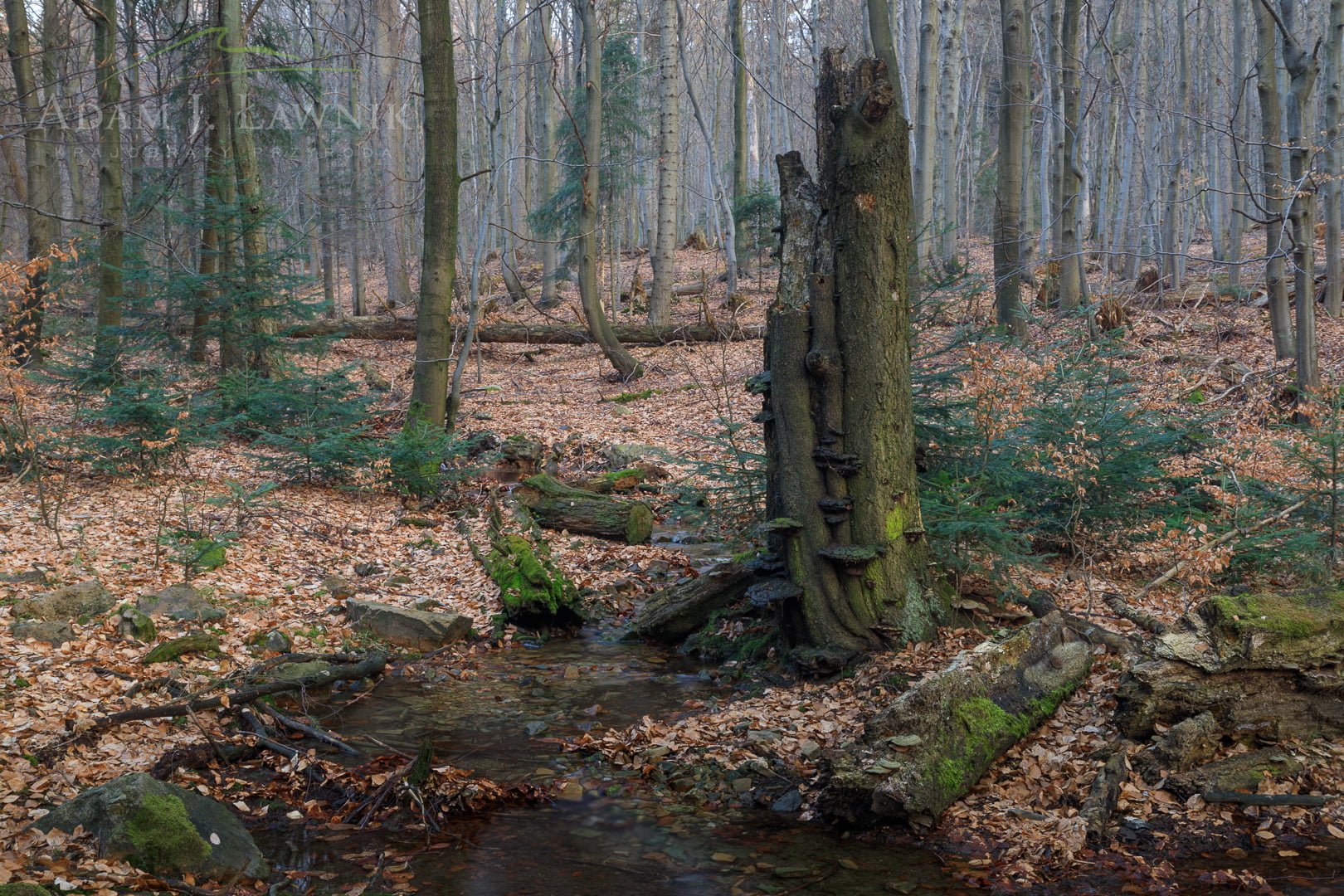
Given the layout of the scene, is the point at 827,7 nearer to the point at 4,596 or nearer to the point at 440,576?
the point at 440,576

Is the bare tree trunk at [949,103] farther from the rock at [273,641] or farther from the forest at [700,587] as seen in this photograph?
the rock at [273,641]

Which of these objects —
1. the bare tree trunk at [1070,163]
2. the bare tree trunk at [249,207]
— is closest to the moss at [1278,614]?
the bare tree trunk at [1070,163]

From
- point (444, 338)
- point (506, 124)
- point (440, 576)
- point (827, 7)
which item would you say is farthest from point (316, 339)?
point (827, 7)

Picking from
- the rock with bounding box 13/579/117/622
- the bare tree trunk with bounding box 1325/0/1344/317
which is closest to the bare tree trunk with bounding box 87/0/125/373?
the rock with bounding box 13/579/117/622

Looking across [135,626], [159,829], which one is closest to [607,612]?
[135,626]

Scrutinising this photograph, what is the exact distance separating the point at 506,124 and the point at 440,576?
2203 cm

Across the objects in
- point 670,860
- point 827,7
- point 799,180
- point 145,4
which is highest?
point 827,7

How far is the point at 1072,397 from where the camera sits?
7.91m

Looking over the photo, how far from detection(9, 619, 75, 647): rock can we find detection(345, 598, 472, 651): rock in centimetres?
200

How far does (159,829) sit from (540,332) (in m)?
17.7

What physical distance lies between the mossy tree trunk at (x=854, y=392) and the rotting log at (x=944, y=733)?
917mm

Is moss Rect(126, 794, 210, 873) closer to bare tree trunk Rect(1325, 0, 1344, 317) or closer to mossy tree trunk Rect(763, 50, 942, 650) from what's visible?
mossy tree trunk Rect(763, 50, 942, 650)

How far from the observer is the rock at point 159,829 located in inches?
151

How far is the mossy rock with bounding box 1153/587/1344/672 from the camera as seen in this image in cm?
455
